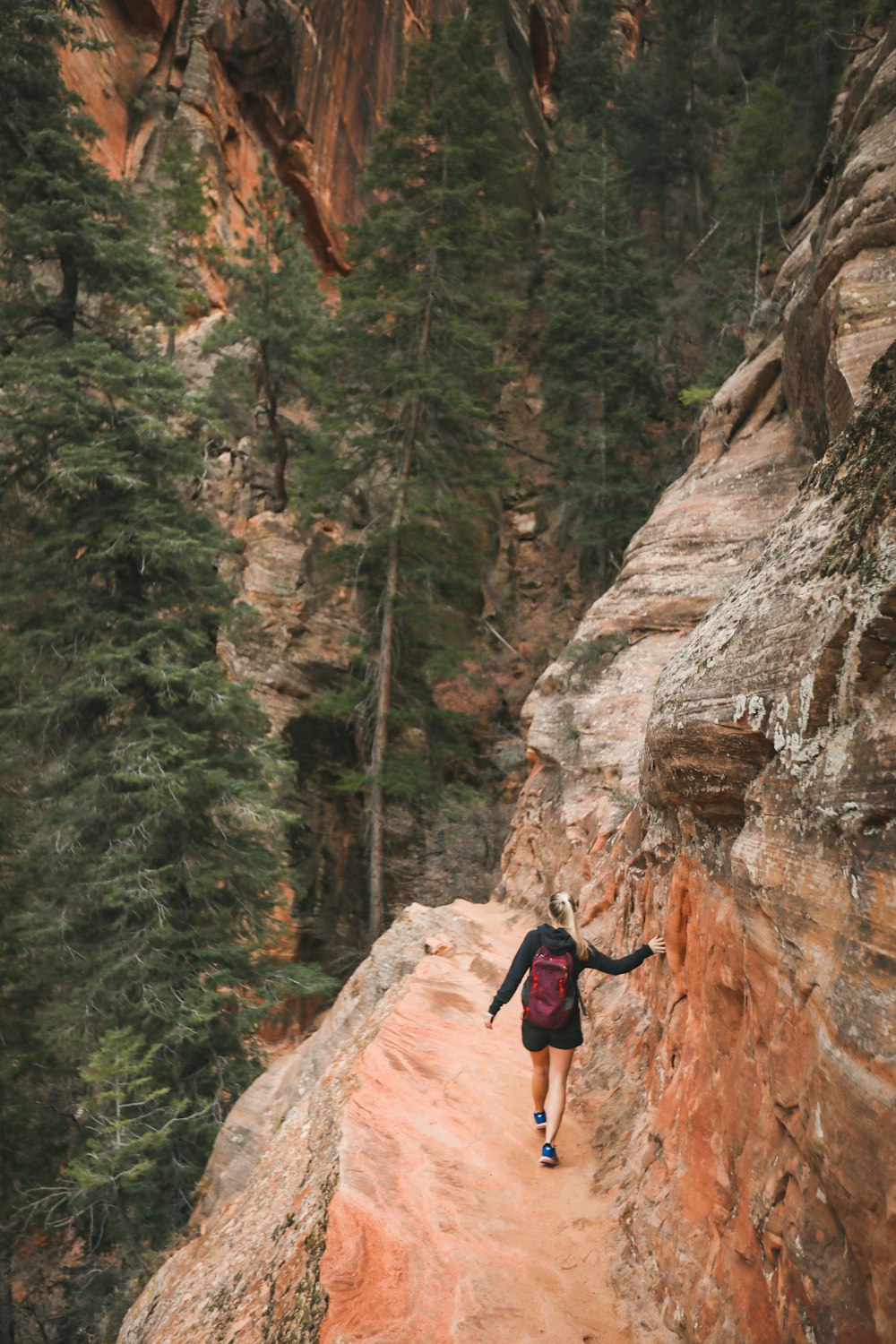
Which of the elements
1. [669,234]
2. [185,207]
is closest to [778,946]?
[185,207]

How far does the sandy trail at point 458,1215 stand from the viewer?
3.44 meters

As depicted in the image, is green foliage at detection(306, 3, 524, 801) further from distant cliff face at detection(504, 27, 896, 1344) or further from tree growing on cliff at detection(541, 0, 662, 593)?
distant cliff face at detection(504, 27, 896, 1344)

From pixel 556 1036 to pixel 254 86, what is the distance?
2940 centimetres

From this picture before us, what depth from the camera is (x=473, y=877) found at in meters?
13.8

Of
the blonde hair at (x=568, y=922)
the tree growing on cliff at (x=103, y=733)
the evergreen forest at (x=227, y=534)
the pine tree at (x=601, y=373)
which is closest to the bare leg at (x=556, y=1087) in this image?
the blonde hair at (x=568, y=922)

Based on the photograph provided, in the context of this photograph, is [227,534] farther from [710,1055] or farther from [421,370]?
[710,1055]

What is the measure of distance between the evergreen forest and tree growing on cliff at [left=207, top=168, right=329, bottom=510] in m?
0.10

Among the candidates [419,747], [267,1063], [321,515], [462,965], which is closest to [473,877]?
[419,747]

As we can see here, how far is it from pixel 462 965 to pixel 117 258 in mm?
11559

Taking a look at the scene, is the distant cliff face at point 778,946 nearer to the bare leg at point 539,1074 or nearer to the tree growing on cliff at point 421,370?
the bare leg at point 539,1074

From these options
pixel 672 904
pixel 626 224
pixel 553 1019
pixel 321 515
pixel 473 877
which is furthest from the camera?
pixel 626 224

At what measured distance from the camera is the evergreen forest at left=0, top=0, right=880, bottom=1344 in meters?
10.2

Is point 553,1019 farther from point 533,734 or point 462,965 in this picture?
point 533,734

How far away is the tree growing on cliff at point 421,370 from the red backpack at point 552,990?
970cm
